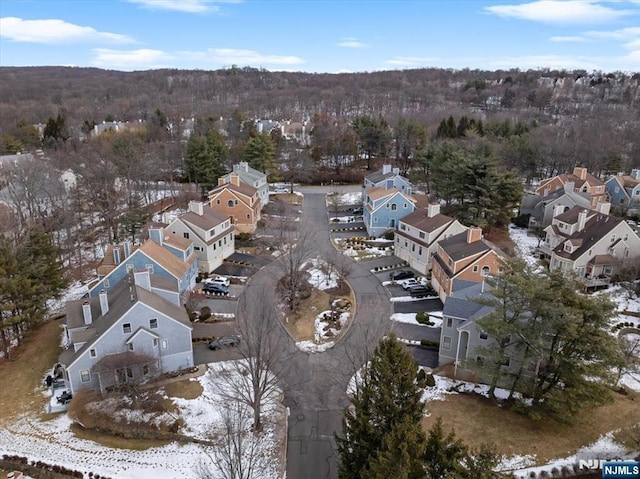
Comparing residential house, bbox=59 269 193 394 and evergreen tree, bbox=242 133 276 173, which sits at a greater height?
evergreen tree, bbox=242 133 276 173

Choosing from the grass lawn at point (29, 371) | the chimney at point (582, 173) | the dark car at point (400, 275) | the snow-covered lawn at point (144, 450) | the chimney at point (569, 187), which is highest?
the chimney at point (582, 173)

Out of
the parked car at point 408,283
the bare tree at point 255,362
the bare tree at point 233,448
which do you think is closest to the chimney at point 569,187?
the parked car at point 408,283

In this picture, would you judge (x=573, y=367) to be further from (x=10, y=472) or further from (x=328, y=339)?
(x=10, y=472)

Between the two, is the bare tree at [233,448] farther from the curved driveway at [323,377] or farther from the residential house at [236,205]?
the residential house at [236,205]

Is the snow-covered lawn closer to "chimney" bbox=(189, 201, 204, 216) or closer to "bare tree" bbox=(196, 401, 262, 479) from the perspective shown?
"bare tree" bbox=(196, 401, 262, 479)

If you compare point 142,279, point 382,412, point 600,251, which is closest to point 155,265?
point 142,279

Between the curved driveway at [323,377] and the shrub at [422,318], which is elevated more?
the shrub at [422,318]

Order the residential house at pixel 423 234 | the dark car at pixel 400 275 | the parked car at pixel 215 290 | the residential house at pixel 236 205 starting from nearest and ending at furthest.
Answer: the parked car at pixel 215 290 < the dark car at pixel 400 275 < the residential house at pixel 423 234 < the residential house at pixel 236 205

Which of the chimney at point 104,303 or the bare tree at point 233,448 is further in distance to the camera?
the chimney at point 104,303

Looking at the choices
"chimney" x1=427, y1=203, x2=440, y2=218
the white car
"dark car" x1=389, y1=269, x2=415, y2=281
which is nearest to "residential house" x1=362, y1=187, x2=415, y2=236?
"chimney" x1=427, y1=203, x2=440, y2=218
